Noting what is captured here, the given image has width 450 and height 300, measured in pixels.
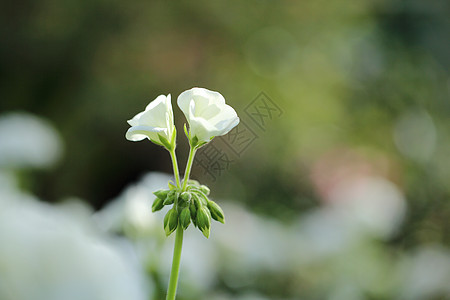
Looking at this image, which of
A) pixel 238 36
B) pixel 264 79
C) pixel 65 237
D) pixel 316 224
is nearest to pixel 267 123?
pixel 264 79

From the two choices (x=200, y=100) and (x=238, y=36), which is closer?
(x=200, y=100)

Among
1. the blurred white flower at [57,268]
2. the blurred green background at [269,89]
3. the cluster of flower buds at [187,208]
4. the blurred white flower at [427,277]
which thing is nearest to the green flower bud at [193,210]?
the cluster of flower buds at [187,208]

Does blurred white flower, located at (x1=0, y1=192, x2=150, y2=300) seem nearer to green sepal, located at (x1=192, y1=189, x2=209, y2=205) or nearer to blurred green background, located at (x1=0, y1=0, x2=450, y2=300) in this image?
green sepal, located at (x1=192, y1=189, x2=209, y2=205)

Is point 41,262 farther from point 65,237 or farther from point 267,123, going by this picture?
point 267,123

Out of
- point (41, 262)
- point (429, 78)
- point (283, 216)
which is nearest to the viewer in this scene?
point (41, 262)

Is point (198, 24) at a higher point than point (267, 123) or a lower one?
higher

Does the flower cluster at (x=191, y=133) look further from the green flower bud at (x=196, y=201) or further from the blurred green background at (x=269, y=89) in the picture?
the blurred green background at (x=269, y=89)

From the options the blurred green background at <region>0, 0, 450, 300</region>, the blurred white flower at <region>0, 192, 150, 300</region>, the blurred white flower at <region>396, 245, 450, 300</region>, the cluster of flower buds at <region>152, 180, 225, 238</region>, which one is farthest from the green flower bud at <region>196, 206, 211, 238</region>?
the blurred green background at <region>0, 0, 450, 300</region>
